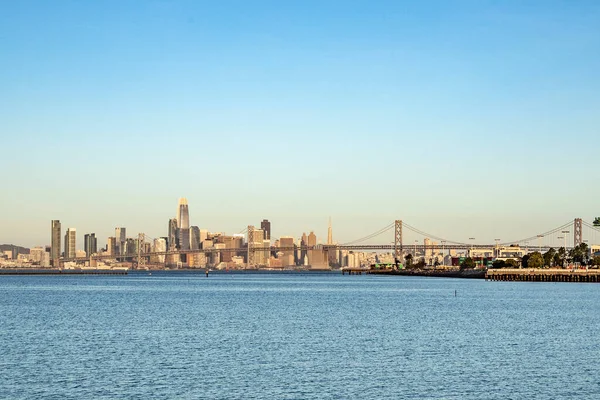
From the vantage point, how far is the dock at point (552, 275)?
16612 cm

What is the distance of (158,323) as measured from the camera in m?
61.3

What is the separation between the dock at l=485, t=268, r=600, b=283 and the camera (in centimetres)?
16612

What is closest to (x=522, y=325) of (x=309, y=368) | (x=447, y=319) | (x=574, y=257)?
(x=447, y=319)

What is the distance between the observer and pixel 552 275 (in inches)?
6668

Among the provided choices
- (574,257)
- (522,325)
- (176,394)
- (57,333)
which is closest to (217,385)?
(176,394)

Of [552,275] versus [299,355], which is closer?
[299,355]

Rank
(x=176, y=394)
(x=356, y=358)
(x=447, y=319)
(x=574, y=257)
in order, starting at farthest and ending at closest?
1. (x=574, y=257)
2. (x=447, y=319)
3. (x=356, y=358)
4. (x=176, y=394)

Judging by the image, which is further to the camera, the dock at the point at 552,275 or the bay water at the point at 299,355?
the dock at the point at 552,275

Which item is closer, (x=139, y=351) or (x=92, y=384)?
(x=92, y=384)

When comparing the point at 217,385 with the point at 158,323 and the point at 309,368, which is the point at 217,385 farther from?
the point at 158,323

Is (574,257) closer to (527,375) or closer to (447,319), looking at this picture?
(447,319)

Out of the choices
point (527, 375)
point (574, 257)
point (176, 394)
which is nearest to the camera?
point (176, 394)

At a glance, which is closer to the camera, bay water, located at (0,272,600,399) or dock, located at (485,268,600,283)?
bay water, located at (0,272,600,399)

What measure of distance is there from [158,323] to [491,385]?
32322 mm
